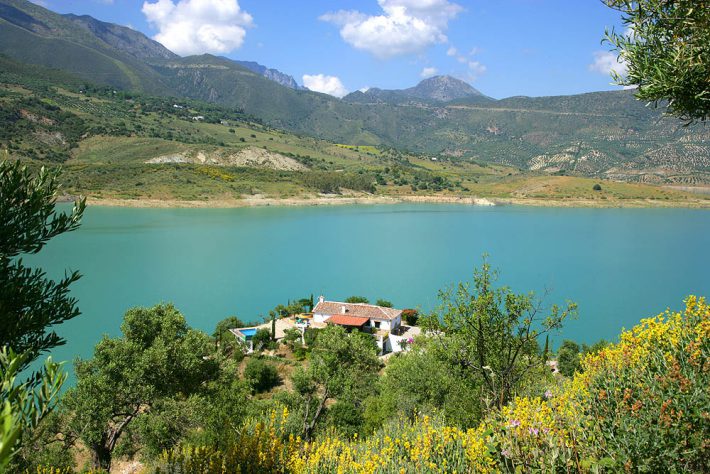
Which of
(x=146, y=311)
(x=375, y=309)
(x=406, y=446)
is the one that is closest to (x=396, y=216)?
(x=375, y=309)

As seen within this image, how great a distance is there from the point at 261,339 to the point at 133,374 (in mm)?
20662

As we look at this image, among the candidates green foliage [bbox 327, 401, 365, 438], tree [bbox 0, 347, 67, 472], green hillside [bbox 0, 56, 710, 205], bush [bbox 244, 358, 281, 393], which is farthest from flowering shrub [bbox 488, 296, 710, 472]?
green hillside [bbox 0, 56, 710, 205]

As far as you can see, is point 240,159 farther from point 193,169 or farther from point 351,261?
point 351,261

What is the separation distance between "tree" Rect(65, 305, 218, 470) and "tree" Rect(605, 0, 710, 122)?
1136cm

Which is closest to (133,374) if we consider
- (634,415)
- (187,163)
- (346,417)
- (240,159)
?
(346,417)

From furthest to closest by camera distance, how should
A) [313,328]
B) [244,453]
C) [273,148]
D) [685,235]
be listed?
[273,148] → [685,235] → [313,328] → [244,453]

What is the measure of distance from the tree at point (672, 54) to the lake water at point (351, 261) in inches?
775

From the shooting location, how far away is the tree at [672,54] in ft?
15.3

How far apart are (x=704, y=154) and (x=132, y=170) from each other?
677 feet

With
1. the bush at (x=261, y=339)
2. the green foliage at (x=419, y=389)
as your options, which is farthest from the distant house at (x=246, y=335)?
the green foliage at (x=419, y=389)

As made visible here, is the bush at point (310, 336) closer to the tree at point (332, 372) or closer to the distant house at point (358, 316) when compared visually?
the distant house at point (358, 316)

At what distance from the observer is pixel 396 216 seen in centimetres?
10369

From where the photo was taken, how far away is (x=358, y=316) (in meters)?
33.4

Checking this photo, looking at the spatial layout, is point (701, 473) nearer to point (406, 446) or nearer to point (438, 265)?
point (406, 446)
